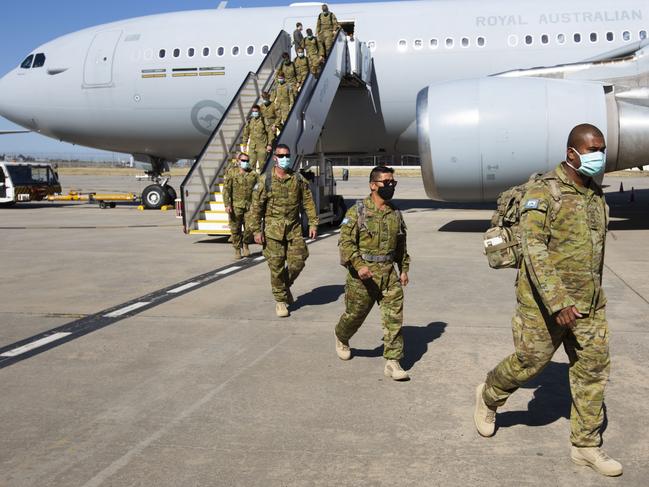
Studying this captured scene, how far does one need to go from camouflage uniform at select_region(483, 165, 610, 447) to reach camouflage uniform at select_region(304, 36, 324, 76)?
1222 cm

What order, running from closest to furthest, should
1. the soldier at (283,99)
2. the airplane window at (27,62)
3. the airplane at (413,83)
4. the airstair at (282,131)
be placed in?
the airplane at (413,83) < the airstair at (282,131) < the soldier at (283,99) < the airplane window at (27,62)

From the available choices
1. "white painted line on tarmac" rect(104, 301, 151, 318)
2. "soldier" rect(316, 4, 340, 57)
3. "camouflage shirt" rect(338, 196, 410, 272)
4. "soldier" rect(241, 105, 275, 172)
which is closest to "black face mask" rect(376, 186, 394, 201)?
"camouflage shirt" rect(338, 196, 410, 272)

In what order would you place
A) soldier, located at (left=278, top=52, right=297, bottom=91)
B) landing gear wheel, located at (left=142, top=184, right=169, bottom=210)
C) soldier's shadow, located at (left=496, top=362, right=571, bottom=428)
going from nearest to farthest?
soldier's shadow, located at (left=496, top=362, right=571, bottom=428) < soldier, located at (left=278, top=52, right=297, bottom=91) < landing gear wheel, located at (left=142, top=184, right=169, bottom=210)

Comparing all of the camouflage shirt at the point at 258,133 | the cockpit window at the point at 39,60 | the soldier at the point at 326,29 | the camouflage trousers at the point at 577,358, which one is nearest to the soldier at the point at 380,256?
the camouflage trousers at the point at 577,358

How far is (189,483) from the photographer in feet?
10.8

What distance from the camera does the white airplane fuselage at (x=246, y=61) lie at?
49.9 feet

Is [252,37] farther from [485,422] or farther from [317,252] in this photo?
[485,422]

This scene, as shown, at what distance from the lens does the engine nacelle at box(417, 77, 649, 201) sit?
37.9ft

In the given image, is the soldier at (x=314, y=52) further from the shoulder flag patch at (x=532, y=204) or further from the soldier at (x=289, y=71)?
the shoulder flag patch at (x=532, y=204)

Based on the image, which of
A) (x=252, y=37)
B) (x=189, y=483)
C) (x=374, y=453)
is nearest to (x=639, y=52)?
(x=252, y=37)

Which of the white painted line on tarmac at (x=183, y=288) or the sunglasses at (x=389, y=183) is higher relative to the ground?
the sunglasses at (x=389, y=183)

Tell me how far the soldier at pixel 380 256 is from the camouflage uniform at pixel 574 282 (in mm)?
1443

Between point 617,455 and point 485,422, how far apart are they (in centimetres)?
75

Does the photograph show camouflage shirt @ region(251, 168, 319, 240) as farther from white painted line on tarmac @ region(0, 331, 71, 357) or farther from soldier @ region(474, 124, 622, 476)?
soldier @ region(474, 124, 622, 476)
